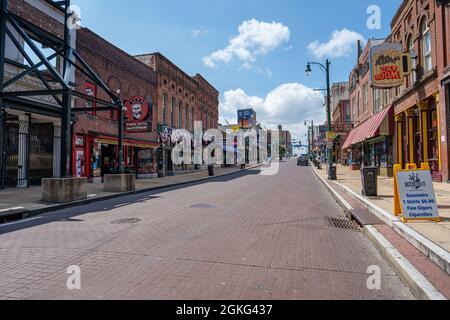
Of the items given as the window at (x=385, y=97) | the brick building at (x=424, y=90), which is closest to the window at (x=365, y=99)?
the window at (x=385, y=97)

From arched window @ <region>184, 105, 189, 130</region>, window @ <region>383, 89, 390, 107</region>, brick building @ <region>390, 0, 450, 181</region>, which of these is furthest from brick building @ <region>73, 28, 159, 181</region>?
window @ <region>383, 89, 390, 107</region>

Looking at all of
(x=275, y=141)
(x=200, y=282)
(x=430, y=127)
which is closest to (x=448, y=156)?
(x=430, y=127)

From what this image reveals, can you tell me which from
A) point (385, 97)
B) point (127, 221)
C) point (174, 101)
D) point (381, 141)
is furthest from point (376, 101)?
point (127, 221)

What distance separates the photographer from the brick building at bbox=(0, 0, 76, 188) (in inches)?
595

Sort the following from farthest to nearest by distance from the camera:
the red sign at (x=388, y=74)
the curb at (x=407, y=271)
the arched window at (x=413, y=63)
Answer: the arched window at (x=413, y=63)
the red sign at (x=388, y=74)
the curb at (x=407, y=271)

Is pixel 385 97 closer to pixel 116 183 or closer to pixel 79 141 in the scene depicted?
pixel 116 183

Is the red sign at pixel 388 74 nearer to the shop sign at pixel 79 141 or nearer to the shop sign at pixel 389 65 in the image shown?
the shop sign at pixel 389 65

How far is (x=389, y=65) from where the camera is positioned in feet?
57.3

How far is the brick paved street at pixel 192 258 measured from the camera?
395 centimetres

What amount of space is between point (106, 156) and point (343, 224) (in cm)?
1853

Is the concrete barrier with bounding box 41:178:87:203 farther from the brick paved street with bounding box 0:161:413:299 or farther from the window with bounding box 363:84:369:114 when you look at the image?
the window with bounding box 363:84:369:114

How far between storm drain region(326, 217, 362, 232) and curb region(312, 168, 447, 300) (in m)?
0.84

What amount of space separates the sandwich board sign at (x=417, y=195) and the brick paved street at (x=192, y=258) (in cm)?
123
